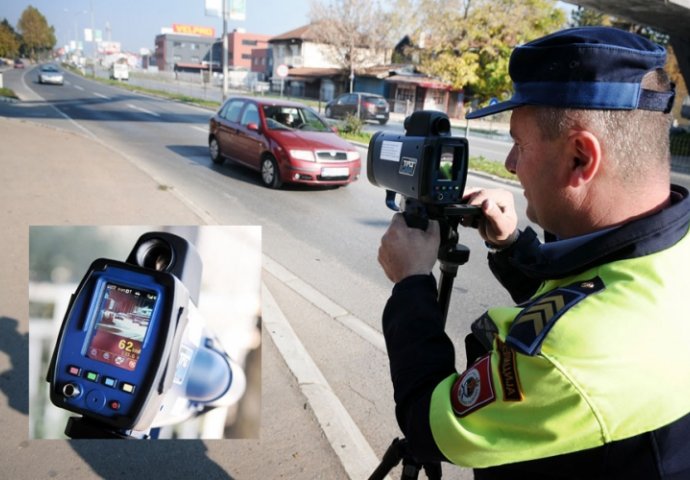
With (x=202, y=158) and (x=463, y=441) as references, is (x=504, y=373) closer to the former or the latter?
(x=463, y=441)

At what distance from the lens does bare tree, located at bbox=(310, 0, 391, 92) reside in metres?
38.6

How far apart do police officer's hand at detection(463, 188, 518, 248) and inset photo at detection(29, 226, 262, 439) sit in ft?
2.23

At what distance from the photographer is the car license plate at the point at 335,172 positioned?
28.2 feet

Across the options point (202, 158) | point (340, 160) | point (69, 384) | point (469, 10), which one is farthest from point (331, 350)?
point (469, 10)

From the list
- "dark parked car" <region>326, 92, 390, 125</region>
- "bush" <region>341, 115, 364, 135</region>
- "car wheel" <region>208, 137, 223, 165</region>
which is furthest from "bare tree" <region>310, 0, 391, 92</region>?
"car wheel" <region>208, 137, 223, 165</region>

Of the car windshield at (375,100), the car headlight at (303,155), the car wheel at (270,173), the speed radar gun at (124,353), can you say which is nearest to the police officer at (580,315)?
the speed radar gun at (124,353)

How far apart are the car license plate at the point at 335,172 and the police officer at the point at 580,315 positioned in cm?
749

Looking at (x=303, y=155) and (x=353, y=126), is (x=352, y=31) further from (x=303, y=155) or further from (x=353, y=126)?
(x=303, y=155)

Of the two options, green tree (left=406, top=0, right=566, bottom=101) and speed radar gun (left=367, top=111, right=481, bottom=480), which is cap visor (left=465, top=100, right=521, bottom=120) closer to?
speed radar gun (left=367, top=111, right=481, bottom=480)

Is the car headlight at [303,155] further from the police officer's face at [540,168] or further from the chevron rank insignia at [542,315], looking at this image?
the chevron rank insignia at [542,315]

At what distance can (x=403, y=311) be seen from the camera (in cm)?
116

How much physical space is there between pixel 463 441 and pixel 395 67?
142 ft

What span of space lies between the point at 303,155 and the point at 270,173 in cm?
74

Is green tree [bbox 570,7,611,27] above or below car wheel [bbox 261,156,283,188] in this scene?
above
